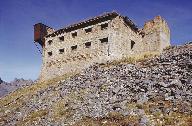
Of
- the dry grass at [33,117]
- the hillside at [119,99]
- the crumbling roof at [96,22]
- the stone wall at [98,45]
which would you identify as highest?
the crumbling roof at [96,22]

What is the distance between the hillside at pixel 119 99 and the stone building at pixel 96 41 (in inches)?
390

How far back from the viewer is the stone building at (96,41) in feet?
127

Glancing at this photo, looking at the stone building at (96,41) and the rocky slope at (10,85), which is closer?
the stone building at (96,41)

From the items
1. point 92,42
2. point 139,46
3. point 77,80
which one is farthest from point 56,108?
point 139,46

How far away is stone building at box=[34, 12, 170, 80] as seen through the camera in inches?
1526

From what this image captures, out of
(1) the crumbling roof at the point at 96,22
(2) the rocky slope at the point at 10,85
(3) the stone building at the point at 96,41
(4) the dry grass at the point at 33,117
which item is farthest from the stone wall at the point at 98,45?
(2) the rocky slope at the point at 10,85

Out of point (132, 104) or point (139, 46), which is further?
point (139, 46)

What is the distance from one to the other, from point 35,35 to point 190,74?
3309 centimetres

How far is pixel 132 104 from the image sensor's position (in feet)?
64.0

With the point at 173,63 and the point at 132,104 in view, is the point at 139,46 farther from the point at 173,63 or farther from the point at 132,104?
the point at 132,104

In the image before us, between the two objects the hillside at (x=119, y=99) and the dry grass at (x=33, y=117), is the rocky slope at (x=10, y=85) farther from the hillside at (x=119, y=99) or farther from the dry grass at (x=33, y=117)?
the dry grass at (x=33, y=117)

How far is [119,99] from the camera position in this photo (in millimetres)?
20797

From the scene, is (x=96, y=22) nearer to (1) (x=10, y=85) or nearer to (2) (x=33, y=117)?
(2) (x=33, y=117)

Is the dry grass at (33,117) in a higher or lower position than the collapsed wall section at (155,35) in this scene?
lower
